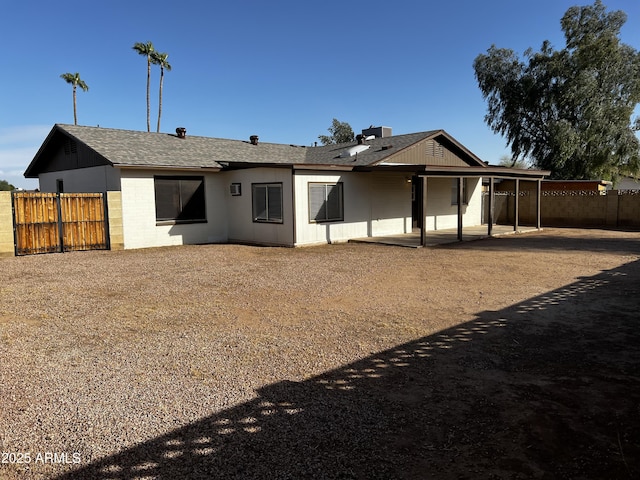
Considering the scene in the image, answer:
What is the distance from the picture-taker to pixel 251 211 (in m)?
15.8

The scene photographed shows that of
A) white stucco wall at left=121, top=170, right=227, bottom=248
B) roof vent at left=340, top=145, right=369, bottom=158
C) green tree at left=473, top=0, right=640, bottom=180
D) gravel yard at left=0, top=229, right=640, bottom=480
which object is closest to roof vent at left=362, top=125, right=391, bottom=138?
roof vent at left=340, top=145, right=369, bottom=158

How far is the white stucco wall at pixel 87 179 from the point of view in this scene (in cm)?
1484

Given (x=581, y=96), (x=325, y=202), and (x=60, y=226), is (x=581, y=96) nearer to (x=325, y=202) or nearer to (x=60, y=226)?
(x=325, y=202)

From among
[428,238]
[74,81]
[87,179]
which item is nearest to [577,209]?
[428,238]

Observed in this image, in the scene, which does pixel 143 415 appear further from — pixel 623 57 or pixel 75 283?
pixel 623 57

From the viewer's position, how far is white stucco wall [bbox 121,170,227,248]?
1453cm

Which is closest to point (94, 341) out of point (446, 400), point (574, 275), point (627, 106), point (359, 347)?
point (359, 347)

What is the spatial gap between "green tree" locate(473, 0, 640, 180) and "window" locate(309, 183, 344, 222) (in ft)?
66.4

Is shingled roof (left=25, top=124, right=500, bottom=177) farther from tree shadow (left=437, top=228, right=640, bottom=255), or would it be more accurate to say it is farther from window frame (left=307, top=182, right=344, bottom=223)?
tree shadow (left=437, top=228, right=640, bottom=255)

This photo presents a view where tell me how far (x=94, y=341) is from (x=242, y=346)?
176 cm

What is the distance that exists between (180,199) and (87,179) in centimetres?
352

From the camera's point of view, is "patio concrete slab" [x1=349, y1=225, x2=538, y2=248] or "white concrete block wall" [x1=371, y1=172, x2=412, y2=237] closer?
"patio concrete slab" [x1=349, y1=225, x2=538, y2=248]

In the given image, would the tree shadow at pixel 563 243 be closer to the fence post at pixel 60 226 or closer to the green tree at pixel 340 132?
the fence post at pixel 60 226

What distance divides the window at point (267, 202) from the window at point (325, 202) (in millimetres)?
1027
